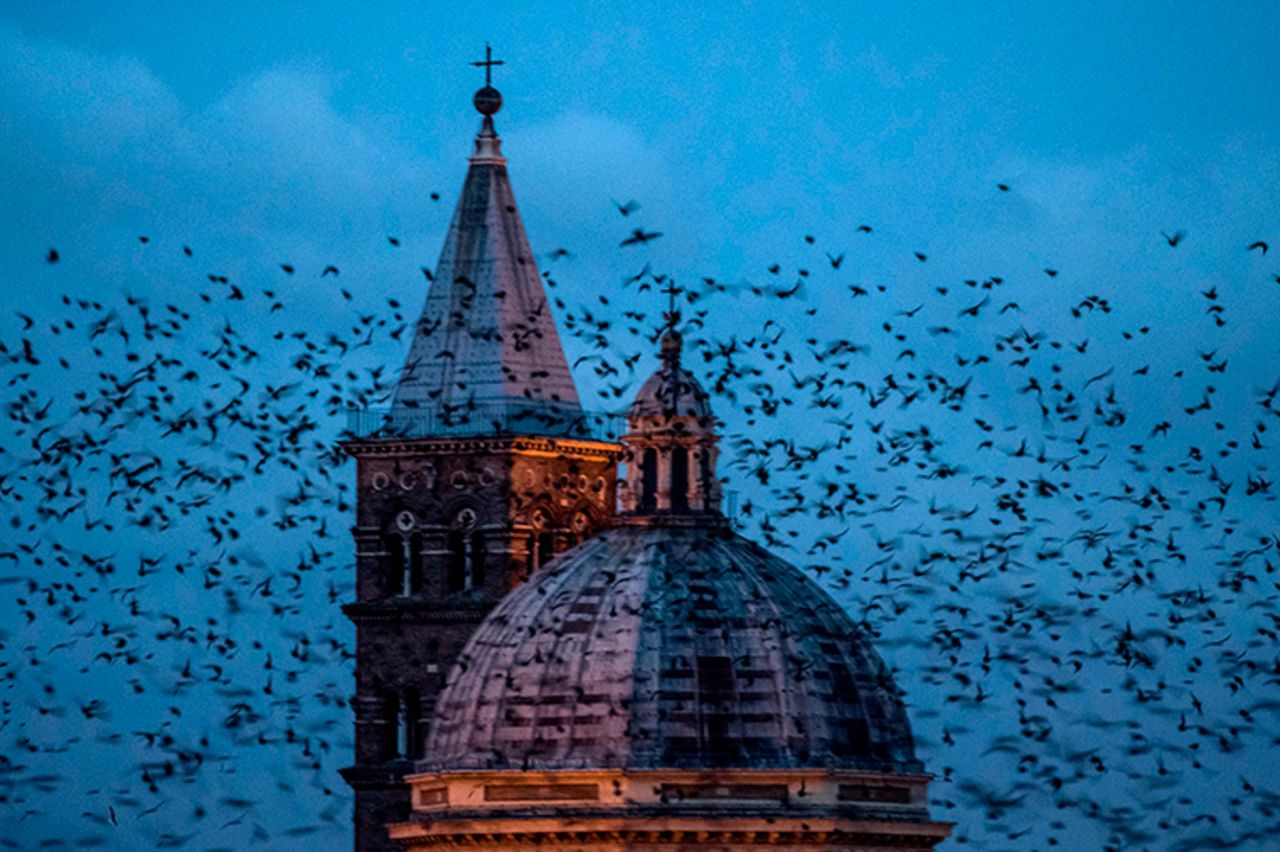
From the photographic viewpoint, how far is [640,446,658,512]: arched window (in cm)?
13062

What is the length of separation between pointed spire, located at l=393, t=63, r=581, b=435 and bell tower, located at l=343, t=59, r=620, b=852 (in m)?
0.03

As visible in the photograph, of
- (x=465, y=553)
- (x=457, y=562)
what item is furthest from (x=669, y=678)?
(x=457, y=562)

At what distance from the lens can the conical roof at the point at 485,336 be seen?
456ft

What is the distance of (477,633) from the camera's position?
130 meters

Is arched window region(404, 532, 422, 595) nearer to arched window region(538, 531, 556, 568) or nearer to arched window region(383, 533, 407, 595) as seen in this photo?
arched window region(383, 533, 407, 595)

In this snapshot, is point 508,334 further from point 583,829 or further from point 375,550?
point 583,829

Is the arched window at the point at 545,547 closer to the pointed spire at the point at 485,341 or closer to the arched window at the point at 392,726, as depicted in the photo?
the pointed spire at the point at 485,341

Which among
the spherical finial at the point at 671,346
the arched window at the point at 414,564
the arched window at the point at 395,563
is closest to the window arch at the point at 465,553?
the arched window at the point at 414,564

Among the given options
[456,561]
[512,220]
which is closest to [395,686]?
[456,561]

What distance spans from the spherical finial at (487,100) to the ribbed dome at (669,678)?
55.0ft

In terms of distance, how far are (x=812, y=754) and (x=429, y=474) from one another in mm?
16378

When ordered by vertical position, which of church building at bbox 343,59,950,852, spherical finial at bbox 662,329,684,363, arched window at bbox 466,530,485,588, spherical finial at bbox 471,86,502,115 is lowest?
church building at bbox 343,59,950,852

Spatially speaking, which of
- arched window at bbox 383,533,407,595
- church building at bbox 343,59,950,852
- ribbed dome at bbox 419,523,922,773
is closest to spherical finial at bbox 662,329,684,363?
church building at bbox 343,59,950,852

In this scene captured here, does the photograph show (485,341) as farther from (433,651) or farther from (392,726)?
Answer: (392,726)
